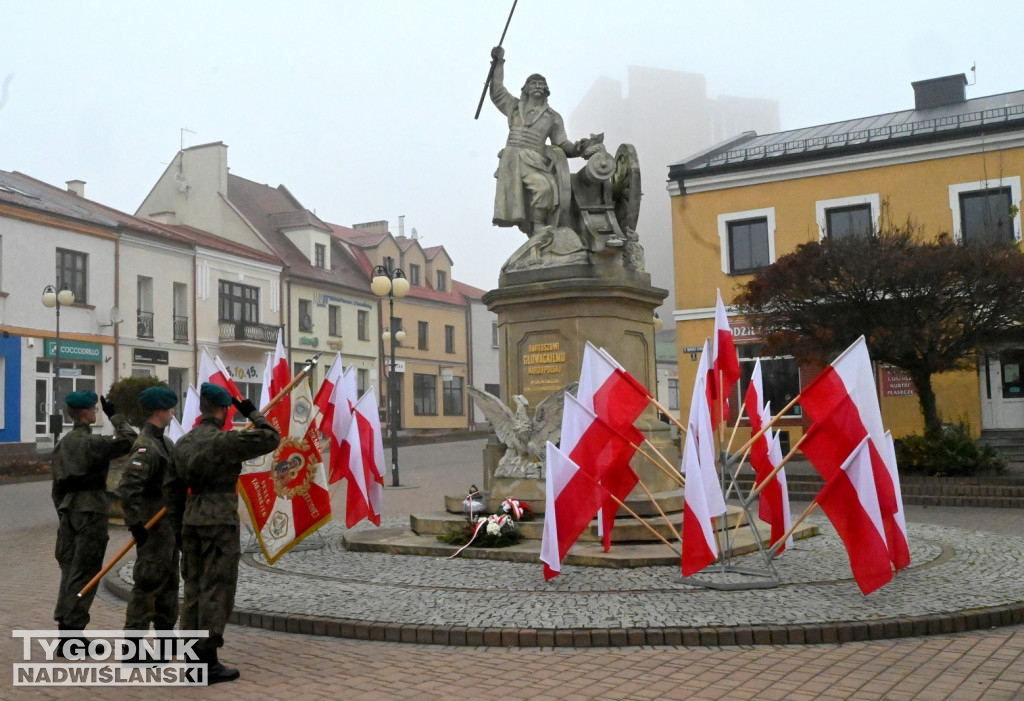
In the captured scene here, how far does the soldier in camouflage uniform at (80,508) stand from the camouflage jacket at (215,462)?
0.92 m

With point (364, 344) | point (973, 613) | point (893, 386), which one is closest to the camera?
point (973, 613)

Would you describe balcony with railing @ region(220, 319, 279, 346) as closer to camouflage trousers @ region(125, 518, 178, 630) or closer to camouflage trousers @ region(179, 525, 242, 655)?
camouflage trousers @ region(125, 518, 178, 630)

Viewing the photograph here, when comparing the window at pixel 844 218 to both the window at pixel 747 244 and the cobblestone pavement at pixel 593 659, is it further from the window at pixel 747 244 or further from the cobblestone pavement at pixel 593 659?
the cobblestone pavement at pixel 593 659

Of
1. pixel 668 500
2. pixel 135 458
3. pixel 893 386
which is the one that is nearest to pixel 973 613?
pixel 668 500

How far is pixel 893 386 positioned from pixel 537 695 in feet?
75.6

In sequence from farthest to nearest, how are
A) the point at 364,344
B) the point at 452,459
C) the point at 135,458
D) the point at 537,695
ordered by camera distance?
the point at 364,344 < the point at 452,459 < the point at 135,458 < the point at 537,695

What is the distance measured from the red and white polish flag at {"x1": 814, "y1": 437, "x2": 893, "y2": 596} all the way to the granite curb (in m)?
0.50

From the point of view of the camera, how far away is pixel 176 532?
653 centimetres

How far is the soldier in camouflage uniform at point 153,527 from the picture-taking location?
20.9 ft

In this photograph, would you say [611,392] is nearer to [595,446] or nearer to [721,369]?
[595,446]

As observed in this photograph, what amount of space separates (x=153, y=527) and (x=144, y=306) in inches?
1257

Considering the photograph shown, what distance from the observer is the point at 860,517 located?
7.54m

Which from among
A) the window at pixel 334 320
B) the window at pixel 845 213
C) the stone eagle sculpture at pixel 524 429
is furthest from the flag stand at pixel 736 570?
the window at pixel 334 320

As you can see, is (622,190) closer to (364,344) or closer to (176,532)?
(176,532)
